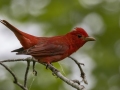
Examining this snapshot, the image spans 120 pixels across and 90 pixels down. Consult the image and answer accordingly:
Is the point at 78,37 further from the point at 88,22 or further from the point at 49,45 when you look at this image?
the point at 88,22

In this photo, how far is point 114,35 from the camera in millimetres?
8023

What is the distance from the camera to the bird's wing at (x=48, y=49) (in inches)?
207

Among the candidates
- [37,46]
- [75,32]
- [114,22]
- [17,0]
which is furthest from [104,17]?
[37,46]

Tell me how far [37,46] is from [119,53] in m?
2.91

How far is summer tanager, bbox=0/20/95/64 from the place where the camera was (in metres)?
5.20

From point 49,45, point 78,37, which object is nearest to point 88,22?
point 78,37

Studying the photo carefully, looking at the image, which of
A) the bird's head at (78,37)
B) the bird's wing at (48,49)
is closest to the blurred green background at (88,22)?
the bird's head at (78,37)

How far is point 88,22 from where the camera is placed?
804 cm

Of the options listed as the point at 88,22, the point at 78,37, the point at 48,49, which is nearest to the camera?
the point at 48,49

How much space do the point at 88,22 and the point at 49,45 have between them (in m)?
2.44

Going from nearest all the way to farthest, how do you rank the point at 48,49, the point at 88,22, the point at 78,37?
the point at 48,49
the point at 78,37
the point at 88,22

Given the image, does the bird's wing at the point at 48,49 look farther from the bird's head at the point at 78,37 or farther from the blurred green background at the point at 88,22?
the blurred green background at the point at 88,22

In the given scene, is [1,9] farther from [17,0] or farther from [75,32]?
[75,32]

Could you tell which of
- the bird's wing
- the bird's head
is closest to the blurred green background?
the bird's head
